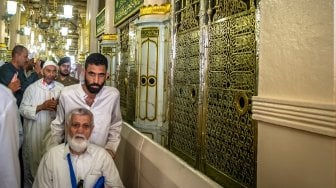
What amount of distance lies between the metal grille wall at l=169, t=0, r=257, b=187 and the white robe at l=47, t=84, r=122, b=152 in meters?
1.23

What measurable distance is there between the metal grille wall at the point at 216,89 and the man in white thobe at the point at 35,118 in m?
1.77

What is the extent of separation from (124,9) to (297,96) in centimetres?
708

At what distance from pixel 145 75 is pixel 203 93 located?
217 cm

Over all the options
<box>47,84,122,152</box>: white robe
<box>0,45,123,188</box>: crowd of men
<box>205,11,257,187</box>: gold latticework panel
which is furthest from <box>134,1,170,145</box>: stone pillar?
<box>47,84,122,152</box>: white robe

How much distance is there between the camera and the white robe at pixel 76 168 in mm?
Answer: 2463

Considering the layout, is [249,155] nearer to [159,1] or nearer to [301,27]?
[301,27]

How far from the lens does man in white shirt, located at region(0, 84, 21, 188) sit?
8.72 feet

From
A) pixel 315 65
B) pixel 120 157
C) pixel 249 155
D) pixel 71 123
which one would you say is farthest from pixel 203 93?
pixel 315 65

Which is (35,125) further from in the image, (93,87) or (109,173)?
(109,173)

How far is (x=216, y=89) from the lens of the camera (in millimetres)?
3846

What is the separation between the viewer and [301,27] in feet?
6.76

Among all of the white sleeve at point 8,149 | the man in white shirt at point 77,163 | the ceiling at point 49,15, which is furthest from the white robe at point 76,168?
the ceiling at point 49,15

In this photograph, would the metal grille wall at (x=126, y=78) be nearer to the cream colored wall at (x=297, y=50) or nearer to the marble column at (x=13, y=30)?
the cream colored wall at (x=297, y=50)

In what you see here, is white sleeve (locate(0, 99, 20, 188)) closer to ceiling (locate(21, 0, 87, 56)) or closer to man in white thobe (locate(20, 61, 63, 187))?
man in white thobe (locate(20, 61, 63, 187))
